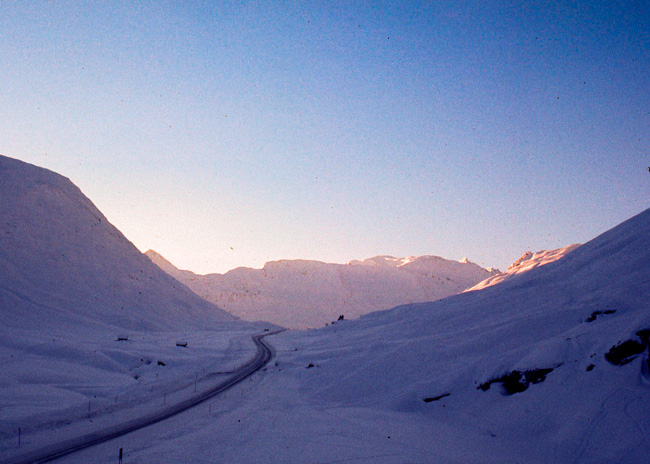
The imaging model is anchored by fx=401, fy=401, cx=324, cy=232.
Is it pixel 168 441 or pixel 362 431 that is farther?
pixel 362 431

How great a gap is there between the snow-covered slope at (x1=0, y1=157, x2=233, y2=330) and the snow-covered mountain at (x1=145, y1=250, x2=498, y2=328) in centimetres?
3872

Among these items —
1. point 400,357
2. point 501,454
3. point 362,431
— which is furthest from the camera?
point 400,357

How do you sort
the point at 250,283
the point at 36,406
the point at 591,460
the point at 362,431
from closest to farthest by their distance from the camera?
the point at 591,460 < the point at 362,431 < the point at 36,406 < the point at 250,283

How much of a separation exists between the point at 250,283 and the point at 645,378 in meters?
132

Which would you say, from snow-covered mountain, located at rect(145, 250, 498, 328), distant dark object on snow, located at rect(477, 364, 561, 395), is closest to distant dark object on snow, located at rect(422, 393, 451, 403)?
distant dark object on snow, located at rect(477, 364, 561, 395)

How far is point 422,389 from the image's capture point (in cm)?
1789

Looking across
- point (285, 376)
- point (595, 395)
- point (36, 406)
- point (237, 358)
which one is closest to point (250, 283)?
point (237, 358)

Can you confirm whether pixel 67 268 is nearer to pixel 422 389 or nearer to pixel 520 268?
pixel 422 389

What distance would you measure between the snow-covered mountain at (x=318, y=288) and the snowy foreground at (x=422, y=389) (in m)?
85.1

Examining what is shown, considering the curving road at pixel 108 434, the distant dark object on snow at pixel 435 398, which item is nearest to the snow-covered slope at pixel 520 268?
the distant dark object on snow at pixel 435 398

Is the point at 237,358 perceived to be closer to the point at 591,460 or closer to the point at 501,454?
the point at 501,454

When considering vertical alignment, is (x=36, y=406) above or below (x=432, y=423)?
above

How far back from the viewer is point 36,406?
16.6 m

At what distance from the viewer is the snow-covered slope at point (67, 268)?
5038 centimetres
